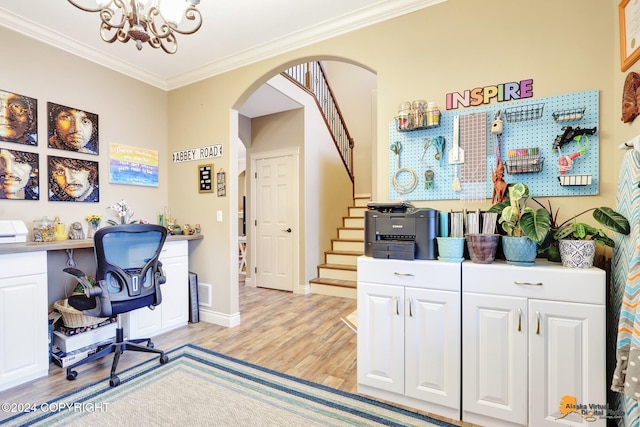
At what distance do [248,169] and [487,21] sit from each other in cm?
382

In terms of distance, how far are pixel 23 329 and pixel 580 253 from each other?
348 cm

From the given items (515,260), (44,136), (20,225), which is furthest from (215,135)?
(515,260)

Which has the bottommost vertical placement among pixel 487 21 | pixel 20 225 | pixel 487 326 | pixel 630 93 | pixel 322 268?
pixel 322 268

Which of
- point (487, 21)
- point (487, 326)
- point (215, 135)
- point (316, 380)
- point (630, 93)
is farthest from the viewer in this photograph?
point (215, 135)

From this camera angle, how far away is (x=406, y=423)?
168cm

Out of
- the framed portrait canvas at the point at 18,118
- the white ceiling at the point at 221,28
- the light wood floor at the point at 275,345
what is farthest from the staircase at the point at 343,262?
the framed portrait canvas at the point at 18,118

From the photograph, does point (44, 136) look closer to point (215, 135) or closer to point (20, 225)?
point (20, 225)

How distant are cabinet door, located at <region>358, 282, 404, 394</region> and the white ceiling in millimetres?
2086

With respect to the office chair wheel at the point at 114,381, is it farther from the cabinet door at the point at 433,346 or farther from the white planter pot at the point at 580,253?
the white planter pot at the point at 580,253

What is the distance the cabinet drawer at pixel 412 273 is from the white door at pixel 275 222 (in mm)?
2720

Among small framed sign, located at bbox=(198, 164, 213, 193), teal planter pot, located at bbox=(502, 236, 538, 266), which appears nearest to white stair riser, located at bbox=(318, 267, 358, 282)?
small framed sign, located at bbox=(198, 164, 213, 193)

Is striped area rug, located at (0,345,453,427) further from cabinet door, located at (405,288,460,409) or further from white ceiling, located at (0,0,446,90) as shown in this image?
white ceiling, located at (0,0,446,90)

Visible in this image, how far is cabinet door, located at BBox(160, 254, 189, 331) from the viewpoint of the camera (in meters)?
3.00
